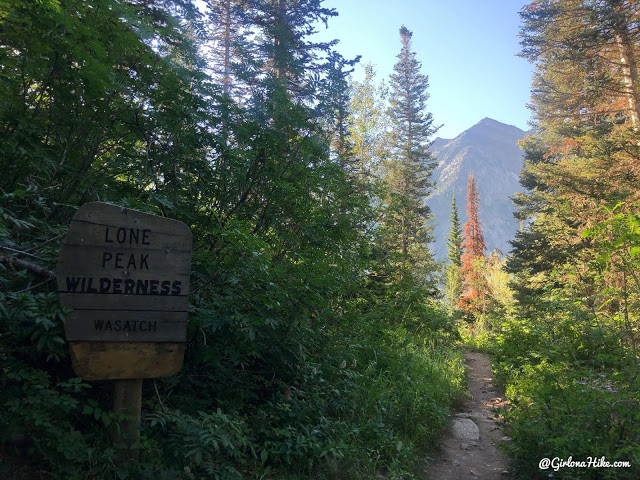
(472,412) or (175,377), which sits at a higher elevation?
(175,377)

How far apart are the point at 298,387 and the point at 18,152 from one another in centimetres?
368

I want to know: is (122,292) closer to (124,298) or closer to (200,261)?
(124,298)

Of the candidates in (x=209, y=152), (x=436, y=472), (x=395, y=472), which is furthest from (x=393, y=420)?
(x=209, y=152)

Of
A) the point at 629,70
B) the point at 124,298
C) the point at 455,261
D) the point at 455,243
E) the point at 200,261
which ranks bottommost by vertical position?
the point at 124,298

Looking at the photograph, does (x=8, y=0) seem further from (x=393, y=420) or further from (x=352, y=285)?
(x=393, y=420)

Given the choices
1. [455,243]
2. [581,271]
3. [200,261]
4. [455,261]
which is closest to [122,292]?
[200,261]

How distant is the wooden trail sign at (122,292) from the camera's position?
8.02 ft

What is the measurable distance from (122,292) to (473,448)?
5256 millimetres

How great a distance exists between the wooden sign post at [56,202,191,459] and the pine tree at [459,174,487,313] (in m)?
29.6

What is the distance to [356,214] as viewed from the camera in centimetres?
705

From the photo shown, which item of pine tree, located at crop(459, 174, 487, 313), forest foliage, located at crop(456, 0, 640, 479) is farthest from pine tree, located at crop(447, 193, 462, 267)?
forest foliage, located at crop(456, 0, 640, 479)

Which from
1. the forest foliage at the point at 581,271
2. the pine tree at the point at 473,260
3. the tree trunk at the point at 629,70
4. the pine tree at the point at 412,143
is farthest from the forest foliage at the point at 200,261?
the pine tree at the point at 473,260

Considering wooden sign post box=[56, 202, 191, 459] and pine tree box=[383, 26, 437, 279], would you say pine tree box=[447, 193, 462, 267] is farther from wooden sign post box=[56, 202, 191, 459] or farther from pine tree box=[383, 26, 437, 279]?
wooden sign post box=[56, 202, 191, 459]

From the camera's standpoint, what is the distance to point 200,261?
388 cm
